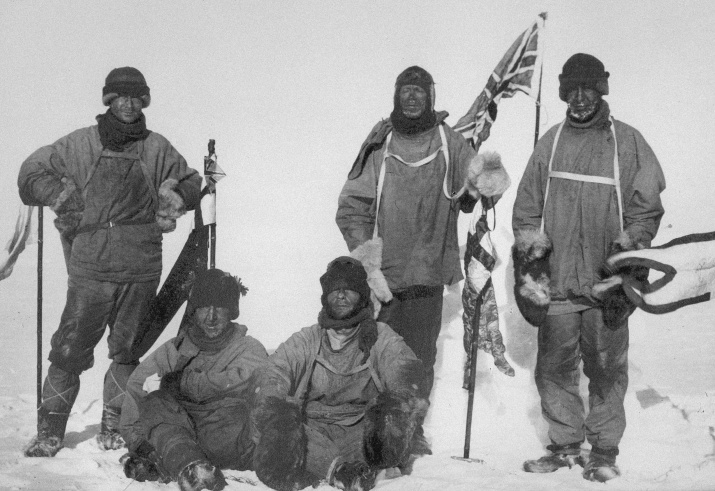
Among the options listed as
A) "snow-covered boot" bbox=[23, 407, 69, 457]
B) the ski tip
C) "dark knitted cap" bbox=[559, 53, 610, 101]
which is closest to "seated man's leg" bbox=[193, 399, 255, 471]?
"snow-covered boot" bbox=[23, 407, 69, 457]

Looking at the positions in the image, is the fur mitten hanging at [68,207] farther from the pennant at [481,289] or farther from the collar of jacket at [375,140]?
the pennant at [481,289]

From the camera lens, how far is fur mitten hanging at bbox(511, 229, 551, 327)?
4520 millimetres

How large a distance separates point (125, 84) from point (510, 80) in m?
2.31

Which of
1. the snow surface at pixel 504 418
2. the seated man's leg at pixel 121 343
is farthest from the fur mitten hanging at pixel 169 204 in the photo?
the snow surface at pixel 504 418

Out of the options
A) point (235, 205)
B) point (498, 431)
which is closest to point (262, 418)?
point (498, 431)

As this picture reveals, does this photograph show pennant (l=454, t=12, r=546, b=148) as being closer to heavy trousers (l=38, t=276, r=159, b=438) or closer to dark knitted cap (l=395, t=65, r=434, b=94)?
dark knitted cap (l=395, t=65, r=434, b=94)

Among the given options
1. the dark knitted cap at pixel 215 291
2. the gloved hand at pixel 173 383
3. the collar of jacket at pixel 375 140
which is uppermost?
the collar of jacket at pixel 375 140

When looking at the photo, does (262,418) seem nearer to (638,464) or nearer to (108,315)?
(108,315)

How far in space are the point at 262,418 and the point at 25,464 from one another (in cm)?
138

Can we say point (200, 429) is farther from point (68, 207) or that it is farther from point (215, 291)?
point (68, 207)

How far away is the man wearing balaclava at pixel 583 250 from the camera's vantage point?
14.5ft

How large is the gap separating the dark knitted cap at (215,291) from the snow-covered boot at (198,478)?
0.88 meters

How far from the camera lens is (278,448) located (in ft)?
13.8

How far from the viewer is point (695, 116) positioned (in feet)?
24.7
